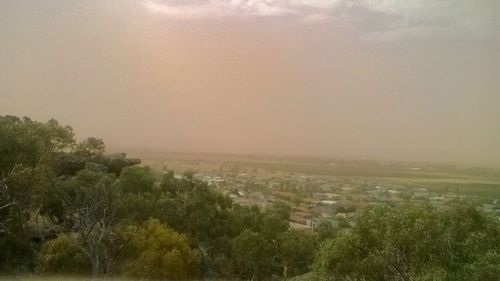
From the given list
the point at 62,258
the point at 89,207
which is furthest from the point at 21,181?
the point at 62,258

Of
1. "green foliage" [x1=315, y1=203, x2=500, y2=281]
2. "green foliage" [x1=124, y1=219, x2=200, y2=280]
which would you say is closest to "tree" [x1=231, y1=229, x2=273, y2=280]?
"green foliage" [x1=124, y1=219, x2=200, y2=280]

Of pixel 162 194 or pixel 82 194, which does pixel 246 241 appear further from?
pixel 82 194

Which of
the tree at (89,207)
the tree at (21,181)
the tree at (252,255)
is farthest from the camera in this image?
the tree at (252,255)

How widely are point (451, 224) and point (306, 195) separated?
12039mm

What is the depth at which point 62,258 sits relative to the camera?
1398 centimetres

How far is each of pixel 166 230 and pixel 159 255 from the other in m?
1.44

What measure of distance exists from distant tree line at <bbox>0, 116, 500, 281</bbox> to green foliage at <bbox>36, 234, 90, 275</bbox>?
0.03 m

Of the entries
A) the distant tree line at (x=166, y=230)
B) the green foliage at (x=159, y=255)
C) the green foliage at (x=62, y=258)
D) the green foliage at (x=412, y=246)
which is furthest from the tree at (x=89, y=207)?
the green foliage at (x=412, y=246)

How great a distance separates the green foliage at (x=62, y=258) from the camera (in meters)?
13.7

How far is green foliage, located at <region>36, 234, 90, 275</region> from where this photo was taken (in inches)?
540

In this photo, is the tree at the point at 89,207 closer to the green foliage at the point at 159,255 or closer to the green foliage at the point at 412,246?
the green foliage at the point at 159,255

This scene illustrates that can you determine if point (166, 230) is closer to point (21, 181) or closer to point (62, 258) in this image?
point (62, 258)

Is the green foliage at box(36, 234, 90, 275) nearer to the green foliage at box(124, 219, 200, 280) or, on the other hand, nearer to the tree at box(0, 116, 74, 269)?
the green foliage at box(124, 219, 200, 280)

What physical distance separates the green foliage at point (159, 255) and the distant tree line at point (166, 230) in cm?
3
